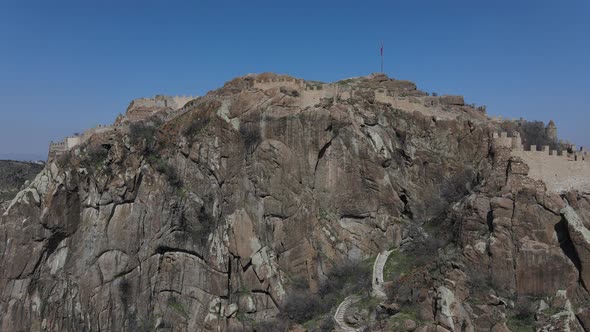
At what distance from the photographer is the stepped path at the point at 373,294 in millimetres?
27984

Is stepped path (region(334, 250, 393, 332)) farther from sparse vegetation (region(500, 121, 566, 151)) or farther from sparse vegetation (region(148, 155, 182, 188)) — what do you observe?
sparse vegetation (region(148, 155, 182, 188))

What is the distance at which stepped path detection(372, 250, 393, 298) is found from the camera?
29734mm

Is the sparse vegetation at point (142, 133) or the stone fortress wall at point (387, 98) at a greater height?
the stone fortress wall at point (387, 98)

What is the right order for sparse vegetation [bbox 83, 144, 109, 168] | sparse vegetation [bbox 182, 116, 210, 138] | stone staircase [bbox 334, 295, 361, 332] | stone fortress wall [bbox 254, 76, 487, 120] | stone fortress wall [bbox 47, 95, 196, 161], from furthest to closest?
stone fortress wall [bbox 47, 95, 196, 161], sparse vegetation [bbox 182, 116, 210, 138], sparse vegetation [bbox 83, 144, 109, 168], stone fortress wall [bbox 254, 76, 487, 120], stone staircase [bbox 334, 295, 361, 332]

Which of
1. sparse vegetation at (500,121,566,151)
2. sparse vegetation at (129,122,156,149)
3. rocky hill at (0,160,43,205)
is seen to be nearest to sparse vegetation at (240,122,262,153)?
sparse vegetation at (129,122,156,149)

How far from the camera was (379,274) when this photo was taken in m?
32.8

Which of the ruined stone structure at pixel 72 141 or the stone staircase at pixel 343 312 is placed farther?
the ruined stone structure at pixel 72 141

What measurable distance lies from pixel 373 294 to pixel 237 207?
14.9 meters

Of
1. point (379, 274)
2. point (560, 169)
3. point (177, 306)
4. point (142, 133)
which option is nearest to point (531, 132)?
point (560, 169)

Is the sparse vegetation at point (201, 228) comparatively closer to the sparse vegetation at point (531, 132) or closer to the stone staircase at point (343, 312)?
the stone staircase at point (343, 312)

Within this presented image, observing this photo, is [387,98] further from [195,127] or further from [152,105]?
[152,105]

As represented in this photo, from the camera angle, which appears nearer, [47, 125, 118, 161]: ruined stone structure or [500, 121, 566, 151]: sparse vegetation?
[500, 121, 566, 151]: sparse vegetation

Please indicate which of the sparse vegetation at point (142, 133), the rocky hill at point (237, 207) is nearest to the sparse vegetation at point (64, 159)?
the rocky hill at point (237, 207)

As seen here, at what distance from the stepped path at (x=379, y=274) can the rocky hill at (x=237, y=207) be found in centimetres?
27
